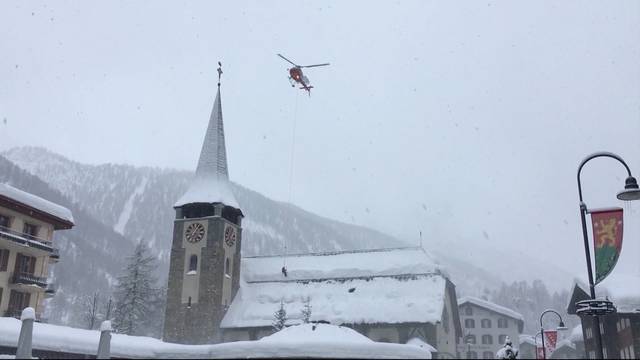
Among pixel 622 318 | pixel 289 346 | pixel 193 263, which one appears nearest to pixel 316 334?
pixel 289 346

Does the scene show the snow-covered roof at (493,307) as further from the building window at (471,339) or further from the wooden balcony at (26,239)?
the wooden balcony at (26,239)

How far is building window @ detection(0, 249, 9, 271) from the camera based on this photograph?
4525 cm

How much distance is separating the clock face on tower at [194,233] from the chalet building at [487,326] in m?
48.7

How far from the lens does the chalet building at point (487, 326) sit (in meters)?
93.3

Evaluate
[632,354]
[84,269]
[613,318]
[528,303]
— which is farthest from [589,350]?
[84,269]

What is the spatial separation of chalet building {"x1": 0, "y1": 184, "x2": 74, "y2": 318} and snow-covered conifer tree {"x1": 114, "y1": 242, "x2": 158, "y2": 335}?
15.1 m

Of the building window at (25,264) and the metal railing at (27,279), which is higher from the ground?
the building window at (25,264)

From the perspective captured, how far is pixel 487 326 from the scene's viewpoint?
94562 millimetres

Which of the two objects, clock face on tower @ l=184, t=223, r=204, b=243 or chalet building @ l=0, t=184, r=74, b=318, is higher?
clock face on tower @ l=184, t=223, r=204, b=243

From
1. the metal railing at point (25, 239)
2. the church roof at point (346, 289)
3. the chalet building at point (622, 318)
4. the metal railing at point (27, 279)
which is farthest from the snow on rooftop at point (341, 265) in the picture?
the metal railing at point (27, 279)

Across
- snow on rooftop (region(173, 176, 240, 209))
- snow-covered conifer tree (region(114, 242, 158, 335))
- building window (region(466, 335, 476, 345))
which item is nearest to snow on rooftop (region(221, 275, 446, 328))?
snow on rooftop (region(173, 176, 240, 209))

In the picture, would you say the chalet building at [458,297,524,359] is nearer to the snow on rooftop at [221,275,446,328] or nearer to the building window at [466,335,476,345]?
the building window at [466,335,476,345]

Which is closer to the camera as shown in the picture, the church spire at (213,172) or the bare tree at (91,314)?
the church spire at (213,172)

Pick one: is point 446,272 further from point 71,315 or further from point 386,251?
point 71,315
